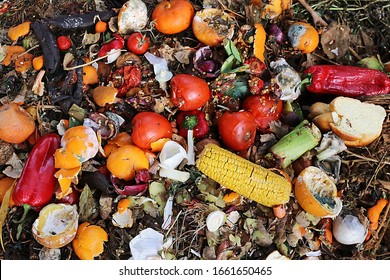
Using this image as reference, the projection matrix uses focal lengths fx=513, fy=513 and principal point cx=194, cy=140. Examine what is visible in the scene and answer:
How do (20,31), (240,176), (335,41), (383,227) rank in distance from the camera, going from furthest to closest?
1. (335,41)
2. (20,31)
3. (383,227)
4. (240,176)

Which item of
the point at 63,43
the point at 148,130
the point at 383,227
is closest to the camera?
the point at 148,130

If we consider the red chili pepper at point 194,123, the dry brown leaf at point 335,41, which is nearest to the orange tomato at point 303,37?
the dry brown leaf at point 335,41

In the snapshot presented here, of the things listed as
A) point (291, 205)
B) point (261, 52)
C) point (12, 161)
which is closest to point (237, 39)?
point (261, 52)

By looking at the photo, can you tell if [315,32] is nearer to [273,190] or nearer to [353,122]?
[353,122]

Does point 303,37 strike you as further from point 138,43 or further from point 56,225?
point 56,225

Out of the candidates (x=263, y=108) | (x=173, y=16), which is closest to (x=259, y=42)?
(x=263, y=108)

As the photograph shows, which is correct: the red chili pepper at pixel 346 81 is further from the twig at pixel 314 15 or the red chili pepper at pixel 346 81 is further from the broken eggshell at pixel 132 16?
the broken eggshell at pixel 132 16
